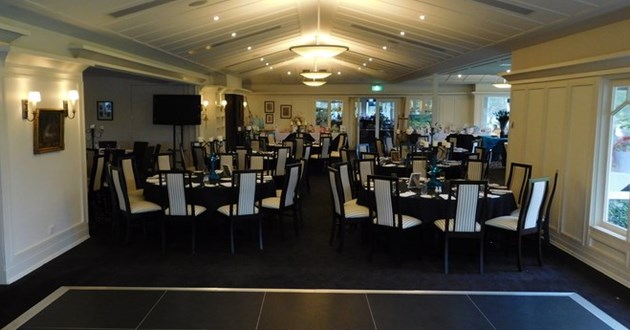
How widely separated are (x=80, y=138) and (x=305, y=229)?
316 centimetres

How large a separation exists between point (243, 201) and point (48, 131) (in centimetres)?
226

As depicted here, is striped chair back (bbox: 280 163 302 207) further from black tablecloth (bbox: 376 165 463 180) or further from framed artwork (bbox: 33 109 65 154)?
framed artwork (bbox: 33 109 65 154)

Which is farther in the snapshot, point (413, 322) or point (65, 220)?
point (65, 220)

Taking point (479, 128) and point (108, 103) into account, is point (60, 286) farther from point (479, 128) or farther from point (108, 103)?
point (479, 128)

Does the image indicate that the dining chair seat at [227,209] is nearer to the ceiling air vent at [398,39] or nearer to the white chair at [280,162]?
the white chair at [280,162]

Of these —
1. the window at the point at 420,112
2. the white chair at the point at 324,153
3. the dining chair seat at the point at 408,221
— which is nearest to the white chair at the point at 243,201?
the dining chair seat at the point at 408,221

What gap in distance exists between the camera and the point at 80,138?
19.7 ft

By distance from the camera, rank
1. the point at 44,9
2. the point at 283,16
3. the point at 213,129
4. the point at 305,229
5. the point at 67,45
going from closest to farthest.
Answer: the point at 44,9
the point at 67,45
the point at 305,229
the point at 283,16
the point at 213,129

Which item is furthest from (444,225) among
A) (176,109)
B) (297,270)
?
(176,109)

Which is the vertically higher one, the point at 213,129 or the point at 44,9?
the point at 44,9

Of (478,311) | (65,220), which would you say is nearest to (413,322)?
(478,311)

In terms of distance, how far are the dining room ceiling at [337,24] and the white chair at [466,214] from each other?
190 centimetres

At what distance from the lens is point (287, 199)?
634 centimetres

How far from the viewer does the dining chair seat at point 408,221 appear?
16.9 feet
